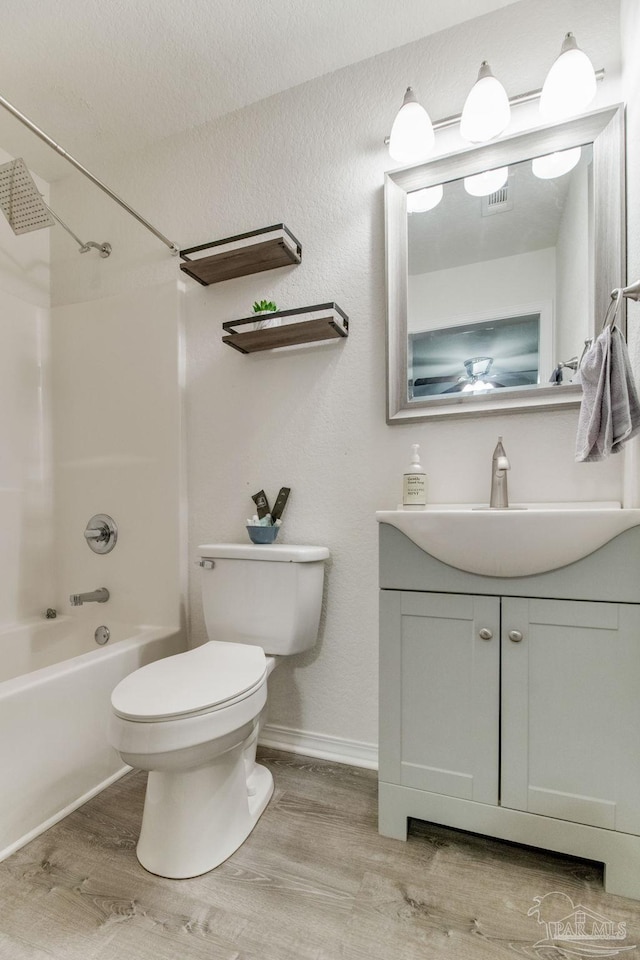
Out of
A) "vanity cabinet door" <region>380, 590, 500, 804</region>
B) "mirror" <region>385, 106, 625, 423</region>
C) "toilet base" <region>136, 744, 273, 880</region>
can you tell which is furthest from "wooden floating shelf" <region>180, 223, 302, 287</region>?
"toilet base" <region>136, 744, 273, 880</region>

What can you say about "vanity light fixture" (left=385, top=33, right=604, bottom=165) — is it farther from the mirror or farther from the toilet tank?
the toilet tank

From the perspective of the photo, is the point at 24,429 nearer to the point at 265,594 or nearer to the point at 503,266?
the point at 265,594

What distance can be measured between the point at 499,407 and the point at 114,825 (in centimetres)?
165

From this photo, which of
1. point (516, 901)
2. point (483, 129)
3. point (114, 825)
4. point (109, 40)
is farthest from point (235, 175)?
point (516, 901)

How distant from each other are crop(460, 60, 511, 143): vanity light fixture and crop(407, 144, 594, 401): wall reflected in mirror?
0.43 ft

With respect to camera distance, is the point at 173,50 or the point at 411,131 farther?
the point at 173,50

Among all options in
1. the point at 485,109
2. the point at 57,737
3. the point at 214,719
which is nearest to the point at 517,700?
the point at 214,719

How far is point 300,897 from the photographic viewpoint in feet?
3.54

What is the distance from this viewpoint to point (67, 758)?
1.42 meters

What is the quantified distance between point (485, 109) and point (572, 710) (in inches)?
64.7

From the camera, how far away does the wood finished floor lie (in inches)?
37.9

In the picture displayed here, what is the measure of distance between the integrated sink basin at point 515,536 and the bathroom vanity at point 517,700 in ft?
0.07

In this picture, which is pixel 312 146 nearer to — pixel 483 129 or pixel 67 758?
pixel 483 129

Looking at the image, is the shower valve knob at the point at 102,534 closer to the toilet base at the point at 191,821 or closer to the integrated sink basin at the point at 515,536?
the toilet base at the point at 191,821
